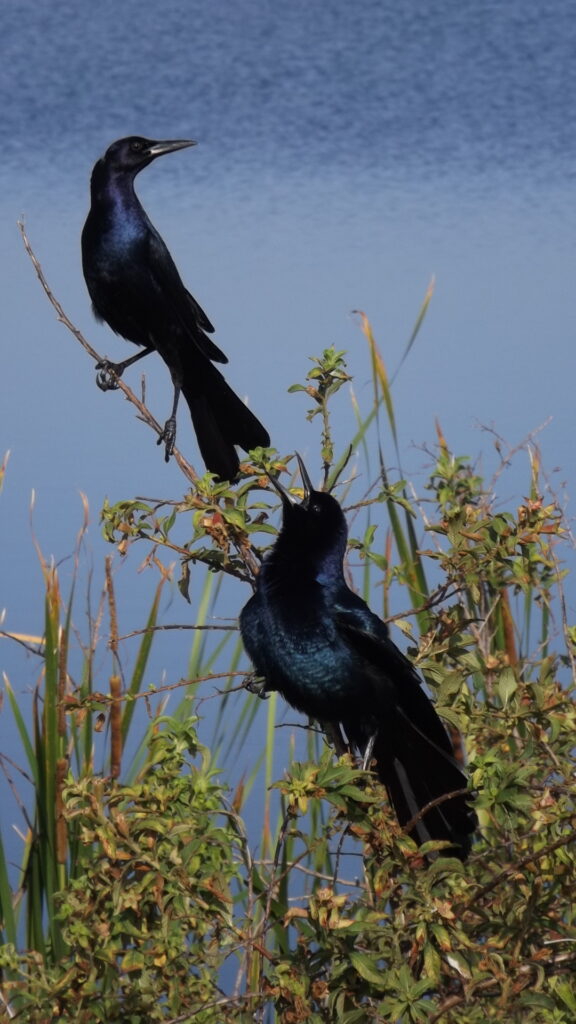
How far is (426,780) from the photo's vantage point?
7.30ft

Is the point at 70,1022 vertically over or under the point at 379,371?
under

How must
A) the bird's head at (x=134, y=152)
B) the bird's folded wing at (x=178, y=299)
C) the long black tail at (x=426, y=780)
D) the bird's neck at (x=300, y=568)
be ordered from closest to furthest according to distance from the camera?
the long black tail at (x=426, y=780) → the bird's neck at (x=300, y=568) → the bird's folded wing at (x=178, y=299) → the bird's head at (x=134, y=152)

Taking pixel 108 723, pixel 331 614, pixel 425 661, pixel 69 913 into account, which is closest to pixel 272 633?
pixel 331 614

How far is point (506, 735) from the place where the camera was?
207 cm

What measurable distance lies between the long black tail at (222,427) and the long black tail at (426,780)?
926 millimetres

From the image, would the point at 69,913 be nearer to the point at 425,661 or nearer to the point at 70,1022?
the point at 70,1022

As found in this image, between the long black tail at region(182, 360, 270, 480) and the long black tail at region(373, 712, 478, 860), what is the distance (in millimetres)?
926

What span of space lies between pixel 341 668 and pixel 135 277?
1.62 meters

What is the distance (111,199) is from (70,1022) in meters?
2.28

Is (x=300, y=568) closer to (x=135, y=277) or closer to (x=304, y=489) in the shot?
(x=304, y=489)

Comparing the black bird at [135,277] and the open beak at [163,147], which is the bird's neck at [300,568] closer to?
the black bird at [135,277]

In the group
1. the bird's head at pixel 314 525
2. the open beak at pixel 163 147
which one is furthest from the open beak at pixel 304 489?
the open beak at pixel 163 147

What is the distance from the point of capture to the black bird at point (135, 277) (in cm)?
331

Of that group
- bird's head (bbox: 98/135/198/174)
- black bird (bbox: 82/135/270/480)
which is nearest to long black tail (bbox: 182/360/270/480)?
black bird (bbox: 82/135/270/480)
